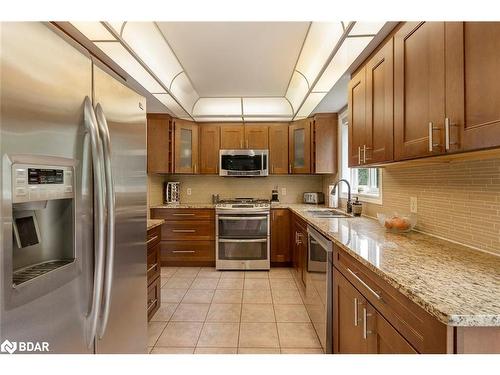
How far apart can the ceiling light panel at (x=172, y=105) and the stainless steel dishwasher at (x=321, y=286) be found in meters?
2.08

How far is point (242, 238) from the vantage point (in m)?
3.75

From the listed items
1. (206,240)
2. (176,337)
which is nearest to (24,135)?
(176,337)

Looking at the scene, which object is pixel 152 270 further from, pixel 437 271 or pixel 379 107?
pixel 379 107

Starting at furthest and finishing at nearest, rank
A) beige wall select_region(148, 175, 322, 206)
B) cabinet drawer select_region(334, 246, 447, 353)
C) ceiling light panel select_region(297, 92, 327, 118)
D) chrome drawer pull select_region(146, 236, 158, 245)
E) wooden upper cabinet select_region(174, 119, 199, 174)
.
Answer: beige wall select_region(148, 175, 322, 206)
wooden upper cabinet select_region(174, 119, 199, 174)
ceiling light panel select_region(297, 92, 327, 118)
chrome drawer pull select_region(146, 236, 158, 245)
cabinet drawer select_region(334, 246, 447, 353)

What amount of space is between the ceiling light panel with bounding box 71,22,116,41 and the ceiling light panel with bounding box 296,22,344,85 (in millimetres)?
1451

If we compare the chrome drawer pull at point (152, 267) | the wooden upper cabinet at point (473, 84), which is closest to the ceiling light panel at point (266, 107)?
the chrome drawer pull at point (152, 267)

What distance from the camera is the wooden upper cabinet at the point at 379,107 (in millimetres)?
1614

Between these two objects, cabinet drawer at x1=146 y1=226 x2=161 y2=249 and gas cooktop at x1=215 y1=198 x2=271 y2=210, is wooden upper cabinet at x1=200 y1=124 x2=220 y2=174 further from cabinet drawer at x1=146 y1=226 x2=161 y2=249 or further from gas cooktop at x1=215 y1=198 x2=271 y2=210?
cabinet drawer at x1=146 y1=226 x2=161 y2=249

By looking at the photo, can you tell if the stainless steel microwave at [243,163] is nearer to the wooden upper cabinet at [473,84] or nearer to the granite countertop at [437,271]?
the granite countertop at [437,271]

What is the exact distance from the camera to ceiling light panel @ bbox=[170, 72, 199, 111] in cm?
299

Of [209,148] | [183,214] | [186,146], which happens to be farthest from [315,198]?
[186,146]

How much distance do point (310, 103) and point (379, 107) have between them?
158cm

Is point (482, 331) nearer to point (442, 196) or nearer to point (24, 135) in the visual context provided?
point (442, 196)

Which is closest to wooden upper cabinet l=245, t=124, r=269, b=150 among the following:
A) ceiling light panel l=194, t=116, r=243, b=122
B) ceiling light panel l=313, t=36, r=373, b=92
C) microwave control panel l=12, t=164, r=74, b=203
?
ceiling light panel l=194, t=116, r=243, b=122
